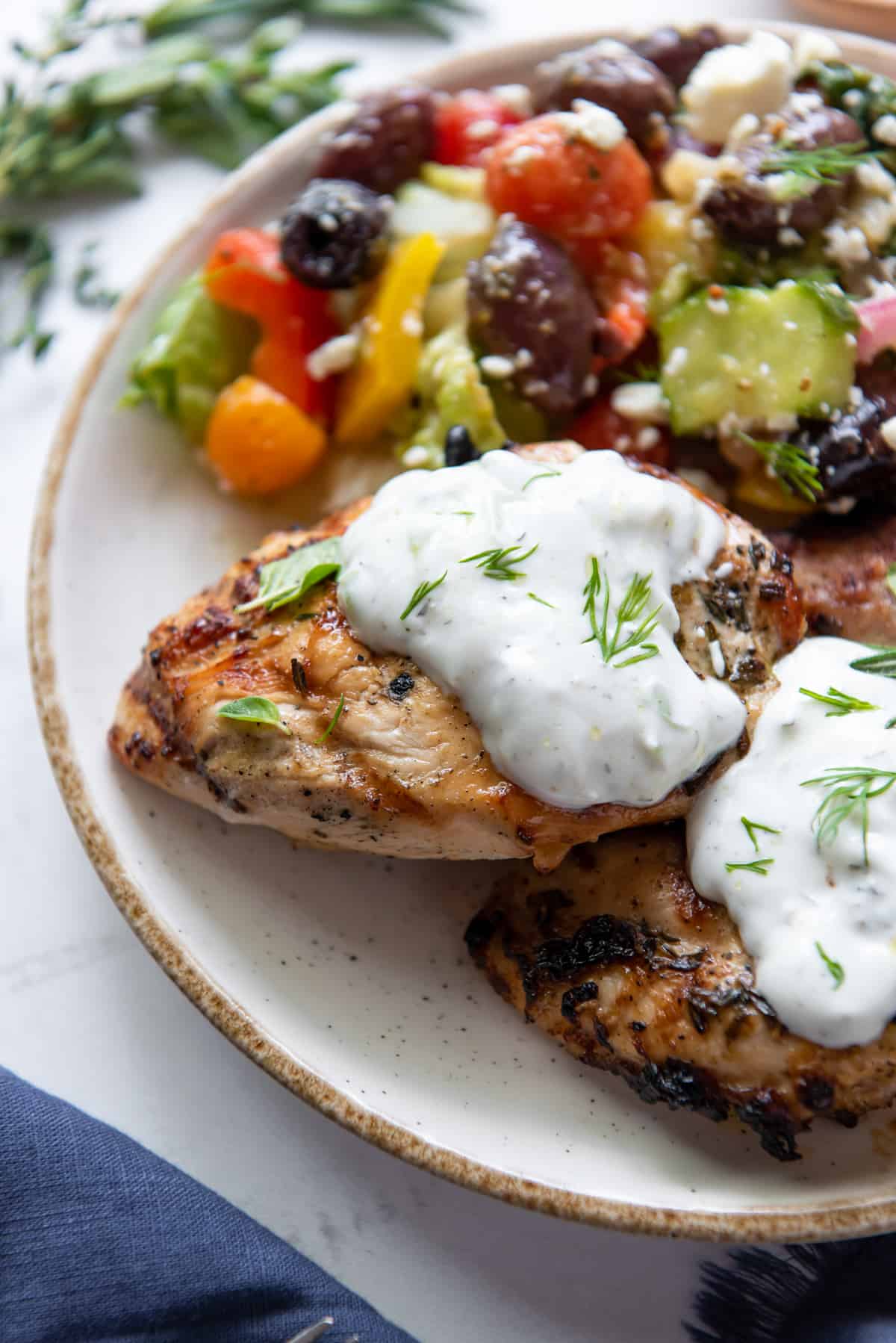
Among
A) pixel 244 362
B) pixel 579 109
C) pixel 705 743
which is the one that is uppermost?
pixel 579 109

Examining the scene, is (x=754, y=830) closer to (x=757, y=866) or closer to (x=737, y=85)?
(x=757, y=866)

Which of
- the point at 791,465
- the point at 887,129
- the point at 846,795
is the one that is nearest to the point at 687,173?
the point at 887,129

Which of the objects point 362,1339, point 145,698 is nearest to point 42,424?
point 145,698

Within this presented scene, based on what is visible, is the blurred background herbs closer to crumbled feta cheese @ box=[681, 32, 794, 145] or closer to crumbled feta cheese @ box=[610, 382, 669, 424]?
crumbled feta cheese @ box=[681, 32, 794, 145]

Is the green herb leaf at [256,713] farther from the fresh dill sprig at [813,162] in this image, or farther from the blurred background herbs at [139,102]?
the blurred background herbs at [139,102]

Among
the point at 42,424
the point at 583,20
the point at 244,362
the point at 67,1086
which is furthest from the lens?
the point at 583,20

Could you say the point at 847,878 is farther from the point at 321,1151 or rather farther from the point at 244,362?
the point at 244,362

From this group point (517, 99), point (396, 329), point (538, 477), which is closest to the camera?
point (538, 477)
